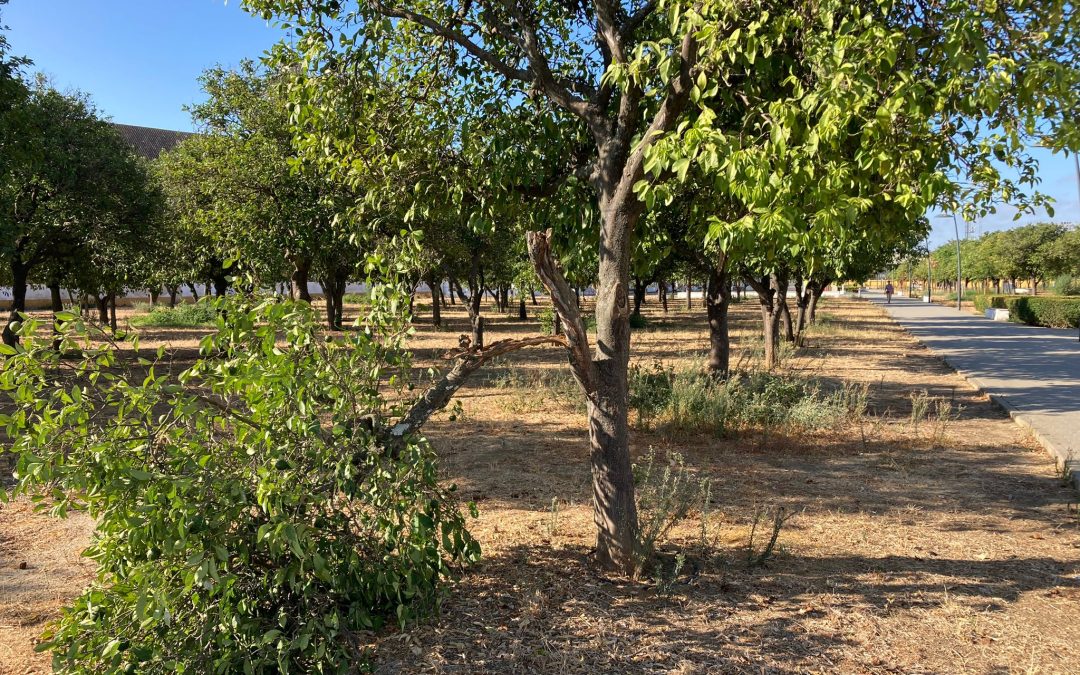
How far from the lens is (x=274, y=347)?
3.15m

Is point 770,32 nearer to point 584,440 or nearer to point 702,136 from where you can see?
point 702,136

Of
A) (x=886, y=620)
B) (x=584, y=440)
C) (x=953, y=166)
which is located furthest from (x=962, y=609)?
(x=584, y=440)

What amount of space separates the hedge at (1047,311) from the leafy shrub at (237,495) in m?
33.8

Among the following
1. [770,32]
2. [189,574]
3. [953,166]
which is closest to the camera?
[189,574]

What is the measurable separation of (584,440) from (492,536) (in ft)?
10.9

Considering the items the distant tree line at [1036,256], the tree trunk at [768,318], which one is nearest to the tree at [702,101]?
the tree trunk at [768,318]

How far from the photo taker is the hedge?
28.6 m

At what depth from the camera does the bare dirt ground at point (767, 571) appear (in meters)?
3.39

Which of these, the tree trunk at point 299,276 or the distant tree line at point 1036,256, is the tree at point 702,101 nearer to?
the tree trunk at point 299,276

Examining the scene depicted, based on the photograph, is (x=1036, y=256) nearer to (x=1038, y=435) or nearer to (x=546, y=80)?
(x=1038, y=435)

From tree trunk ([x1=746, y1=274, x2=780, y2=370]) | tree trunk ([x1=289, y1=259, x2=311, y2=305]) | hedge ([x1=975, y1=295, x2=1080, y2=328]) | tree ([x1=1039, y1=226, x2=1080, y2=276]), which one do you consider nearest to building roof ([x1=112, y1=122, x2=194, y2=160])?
tree trunk ([x1=289, y1=259, x2=311, y2=305])

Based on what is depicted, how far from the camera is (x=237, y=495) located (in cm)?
294

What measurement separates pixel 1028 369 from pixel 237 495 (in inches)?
686

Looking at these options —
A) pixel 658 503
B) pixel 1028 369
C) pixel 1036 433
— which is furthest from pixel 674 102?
pixel 1028 369
